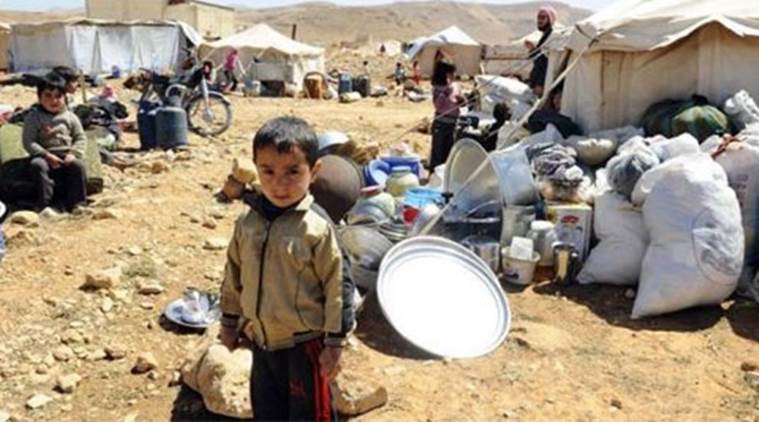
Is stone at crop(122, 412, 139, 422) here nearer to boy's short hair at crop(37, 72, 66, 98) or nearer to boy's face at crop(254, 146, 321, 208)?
boy's face at crop(254, 146, 321, 208)

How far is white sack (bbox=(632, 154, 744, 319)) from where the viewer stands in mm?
3828

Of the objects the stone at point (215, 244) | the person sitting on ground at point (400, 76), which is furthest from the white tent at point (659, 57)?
the person sitting on ground at point (400, 76)

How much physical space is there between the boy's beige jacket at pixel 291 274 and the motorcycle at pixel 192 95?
24.4ft

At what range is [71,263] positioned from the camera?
4457 mm

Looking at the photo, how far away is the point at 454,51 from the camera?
29.4 metres

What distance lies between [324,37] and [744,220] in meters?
65.6

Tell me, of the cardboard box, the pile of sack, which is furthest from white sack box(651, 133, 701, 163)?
the cardboard box

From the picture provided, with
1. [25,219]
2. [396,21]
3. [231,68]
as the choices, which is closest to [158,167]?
[25,219]

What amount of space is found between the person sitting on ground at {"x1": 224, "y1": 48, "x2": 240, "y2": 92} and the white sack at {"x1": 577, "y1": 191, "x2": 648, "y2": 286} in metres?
17.1

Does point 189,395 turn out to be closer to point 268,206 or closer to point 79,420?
point 79,420

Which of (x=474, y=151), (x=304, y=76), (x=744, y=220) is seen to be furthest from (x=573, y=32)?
(x=304, y=76)

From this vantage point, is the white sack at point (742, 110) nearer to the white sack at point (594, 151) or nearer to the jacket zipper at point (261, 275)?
the white sack at point (594, 151)

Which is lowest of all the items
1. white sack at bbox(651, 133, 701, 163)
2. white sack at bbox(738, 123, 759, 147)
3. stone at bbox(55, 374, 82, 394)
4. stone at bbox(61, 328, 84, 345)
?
stone at bbox(55, 374, 82, 394)

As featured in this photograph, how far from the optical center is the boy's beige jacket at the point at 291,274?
2062mm
